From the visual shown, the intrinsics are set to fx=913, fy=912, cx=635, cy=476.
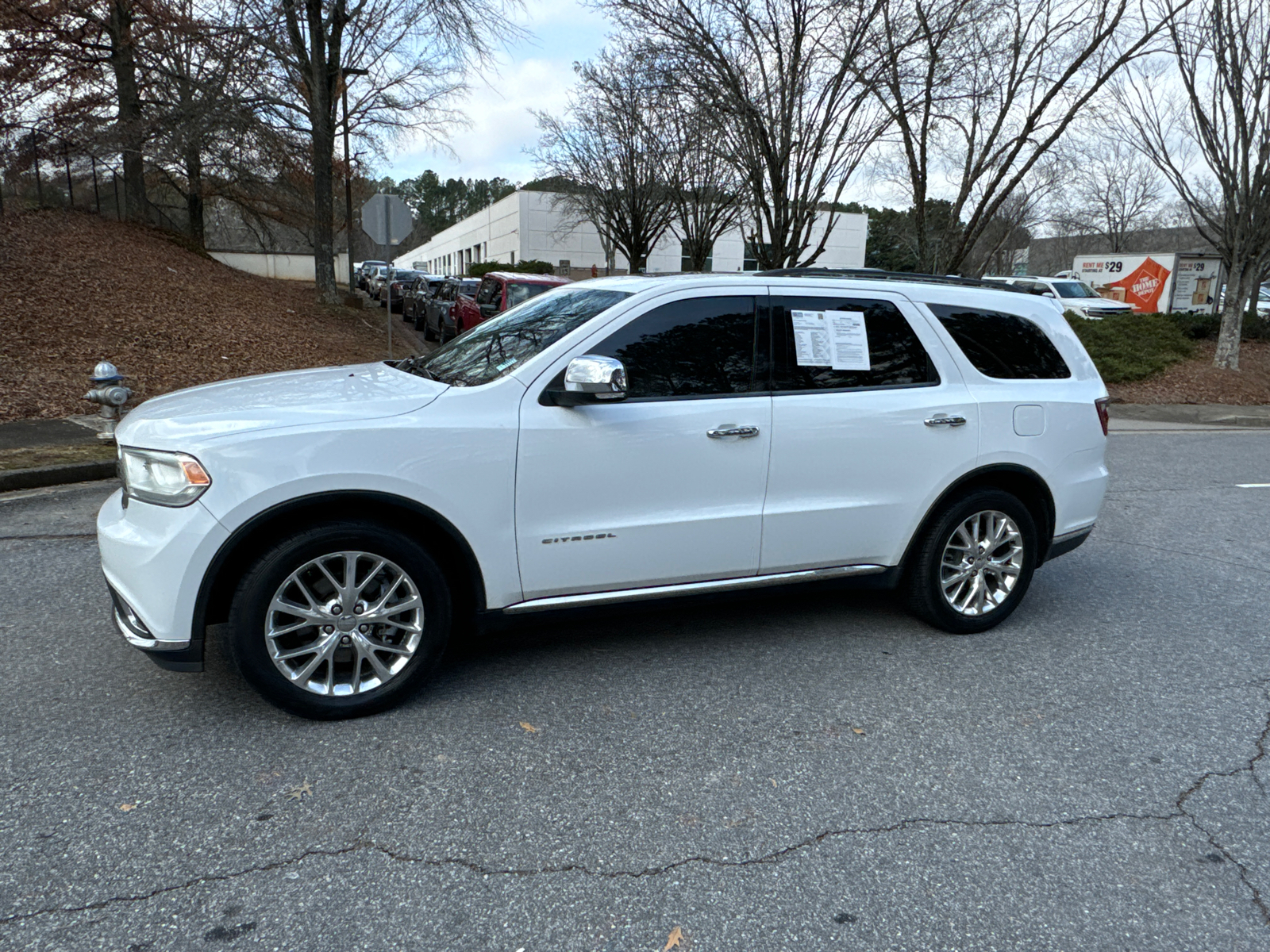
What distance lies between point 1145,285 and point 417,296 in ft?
76.9

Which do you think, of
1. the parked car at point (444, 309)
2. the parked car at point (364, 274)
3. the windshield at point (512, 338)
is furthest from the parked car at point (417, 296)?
the windshield at point (512, 338)

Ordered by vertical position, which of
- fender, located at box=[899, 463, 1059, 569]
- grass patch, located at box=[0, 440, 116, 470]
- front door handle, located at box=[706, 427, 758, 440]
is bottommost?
grass patch, located at box=[0, 440, 116, 470]

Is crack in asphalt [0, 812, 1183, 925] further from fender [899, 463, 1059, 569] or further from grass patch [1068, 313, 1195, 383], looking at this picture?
grass patch [1068, 313, 1195, 383]

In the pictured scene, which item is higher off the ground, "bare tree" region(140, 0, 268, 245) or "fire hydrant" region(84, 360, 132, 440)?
"bare tree" region(140, 0, 268, 245)

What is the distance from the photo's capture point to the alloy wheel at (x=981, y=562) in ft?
15.3

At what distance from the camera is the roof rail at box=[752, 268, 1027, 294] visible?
4.49m

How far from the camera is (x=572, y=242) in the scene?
5756 cm

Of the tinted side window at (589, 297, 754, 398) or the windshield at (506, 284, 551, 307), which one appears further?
the windshield at (506, 284, 551, 307)

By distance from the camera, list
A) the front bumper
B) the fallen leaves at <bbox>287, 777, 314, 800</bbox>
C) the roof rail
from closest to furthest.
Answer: the fallen leaves at <bbox>287, 777, 314, 800</bbox> → the front bumper → the roof rail

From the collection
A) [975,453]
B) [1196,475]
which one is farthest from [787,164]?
[975,453]

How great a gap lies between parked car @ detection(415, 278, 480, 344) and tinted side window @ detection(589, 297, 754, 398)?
15.5 meters

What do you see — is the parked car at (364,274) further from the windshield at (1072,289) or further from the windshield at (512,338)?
the windshield at (512,338)

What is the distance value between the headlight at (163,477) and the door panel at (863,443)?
92.0 inches

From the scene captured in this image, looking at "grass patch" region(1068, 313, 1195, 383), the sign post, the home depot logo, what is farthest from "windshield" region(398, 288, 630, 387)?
the home depot logo
